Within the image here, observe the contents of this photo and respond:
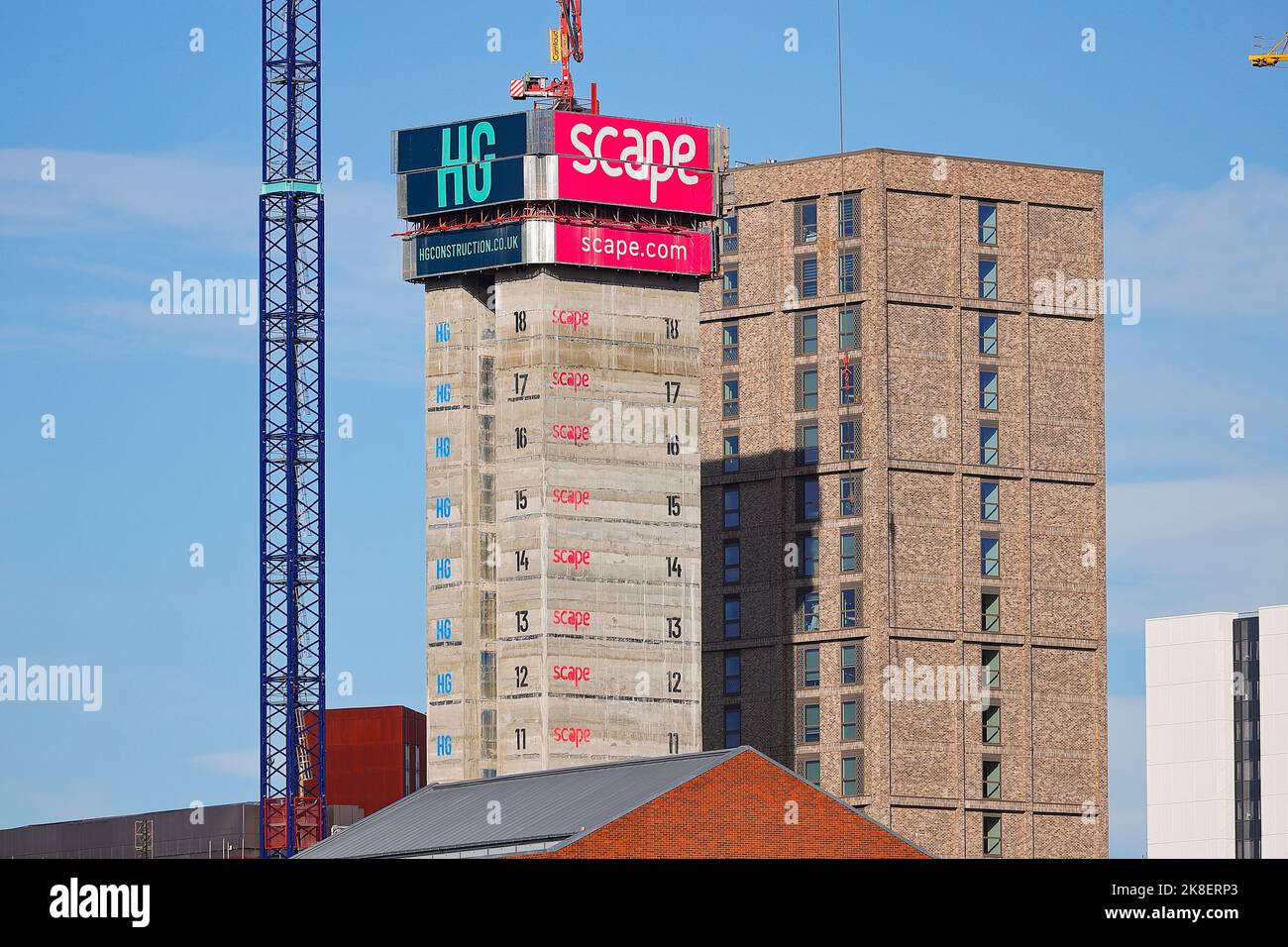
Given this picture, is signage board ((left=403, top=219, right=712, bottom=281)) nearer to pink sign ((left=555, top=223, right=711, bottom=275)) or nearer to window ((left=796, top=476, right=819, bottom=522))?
pink sign ((left=555, top=223, right=711, bottom=275))

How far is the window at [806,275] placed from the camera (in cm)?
19812

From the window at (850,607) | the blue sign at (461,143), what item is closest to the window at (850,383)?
the window at (850,607)

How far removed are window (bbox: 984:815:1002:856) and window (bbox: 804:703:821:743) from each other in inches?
514

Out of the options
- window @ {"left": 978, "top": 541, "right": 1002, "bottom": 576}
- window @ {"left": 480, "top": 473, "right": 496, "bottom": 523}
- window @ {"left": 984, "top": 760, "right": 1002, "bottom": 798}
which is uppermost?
window @ {"left": 480, "top": 473, "right": 496, "bottom": 523}

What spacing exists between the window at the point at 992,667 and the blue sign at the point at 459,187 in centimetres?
5072

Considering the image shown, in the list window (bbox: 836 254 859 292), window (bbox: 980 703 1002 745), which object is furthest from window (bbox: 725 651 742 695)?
window (bbox: 836 254 859 292)

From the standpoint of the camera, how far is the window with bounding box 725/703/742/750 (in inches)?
7741

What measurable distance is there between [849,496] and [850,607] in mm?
7838

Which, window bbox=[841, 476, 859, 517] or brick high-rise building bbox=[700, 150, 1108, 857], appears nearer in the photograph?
brick high-rise building bbox=[700, 150, 1108, 857]

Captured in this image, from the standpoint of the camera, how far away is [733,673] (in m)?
198

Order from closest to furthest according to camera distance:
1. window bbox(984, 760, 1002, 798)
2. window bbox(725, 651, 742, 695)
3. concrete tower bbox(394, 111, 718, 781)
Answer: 1. concrete tower bbox(394, 111, 718, 781)
2. window bbox(984, 760, 1002, 798)
3. window bbox(725, 651, 742, 695)

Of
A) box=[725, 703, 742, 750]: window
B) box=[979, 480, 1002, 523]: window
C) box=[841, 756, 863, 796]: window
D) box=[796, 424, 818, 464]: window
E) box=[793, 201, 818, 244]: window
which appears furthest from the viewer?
box=[793, 201, 818, 244]: window
